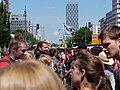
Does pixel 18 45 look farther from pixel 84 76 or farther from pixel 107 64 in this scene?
pixel 84 76

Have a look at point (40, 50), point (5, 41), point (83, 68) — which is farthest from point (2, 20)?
point (83, 68)

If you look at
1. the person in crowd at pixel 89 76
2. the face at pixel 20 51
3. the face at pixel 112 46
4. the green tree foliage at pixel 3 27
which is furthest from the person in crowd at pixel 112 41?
the green tree foliage at pixel 3 27

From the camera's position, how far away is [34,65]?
173 cm

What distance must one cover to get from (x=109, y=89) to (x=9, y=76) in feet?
6.88

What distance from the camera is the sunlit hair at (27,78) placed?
1.59 metres

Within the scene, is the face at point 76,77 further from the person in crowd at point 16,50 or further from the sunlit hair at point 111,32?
the person in crowd at point 16,50

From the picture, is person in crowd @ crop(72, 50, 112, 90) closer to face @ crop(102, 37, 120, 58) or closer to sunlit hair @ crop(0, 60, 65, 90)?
face @ crop(102, 37, 120, 58)

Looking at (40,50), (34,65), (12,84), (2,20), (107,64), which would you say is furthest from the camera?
(2,20)

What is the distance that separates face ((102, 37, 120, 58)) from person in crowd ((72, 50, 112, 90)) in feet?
2.54

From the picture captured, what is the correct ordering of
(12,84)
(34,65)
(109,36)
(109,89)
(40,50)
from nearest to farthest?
1. (12,84)
2. (34,65)
3. (109,89)
4. (109,36)
5. (40,50)

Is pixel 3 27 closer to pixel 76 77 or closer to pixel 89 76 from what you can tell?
pixel 76 77

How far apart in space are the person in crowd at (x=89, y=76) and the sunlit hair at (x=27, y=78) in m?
1.88

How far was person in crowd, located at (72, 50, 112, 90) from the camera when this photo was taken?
3.58 m

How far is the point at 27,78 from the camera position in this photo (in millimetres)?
1602
